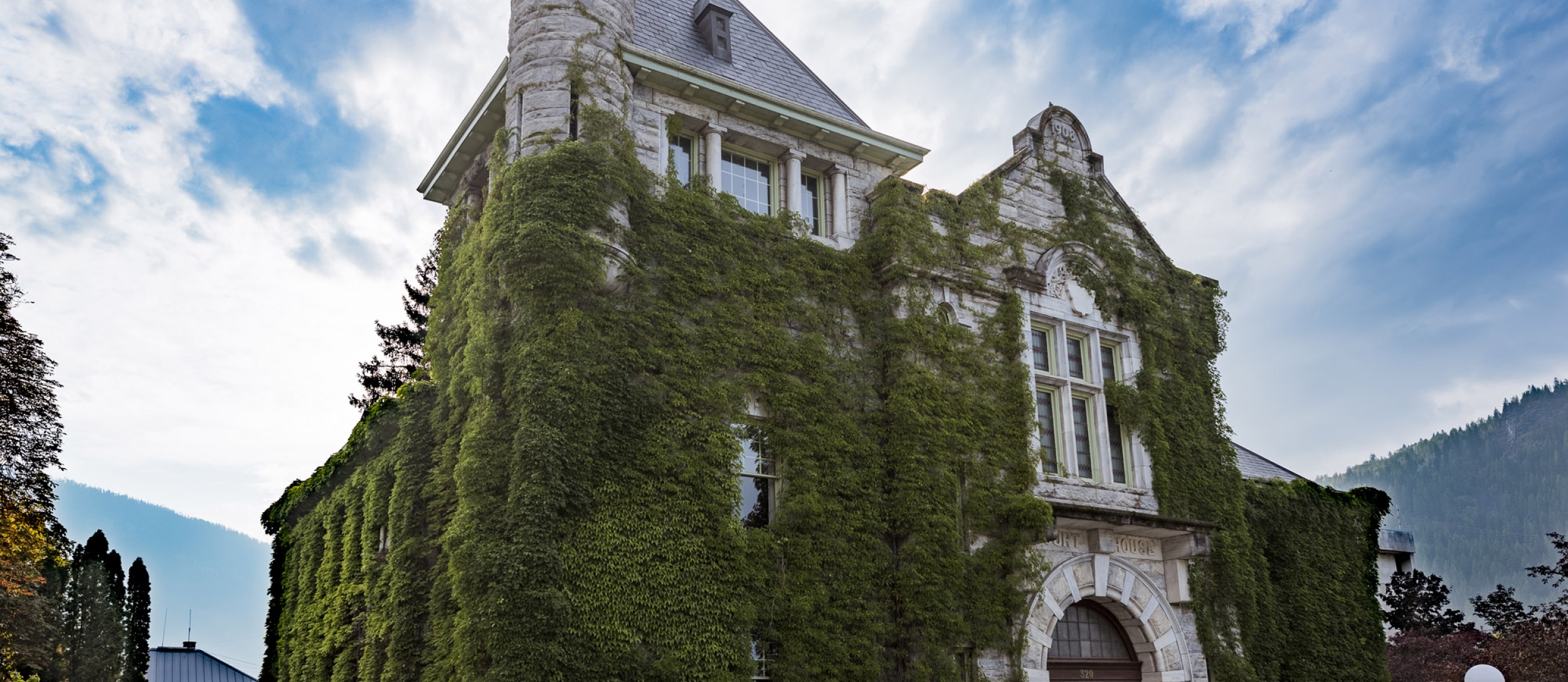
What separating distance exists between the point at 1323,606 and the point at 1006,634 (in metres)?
8.04

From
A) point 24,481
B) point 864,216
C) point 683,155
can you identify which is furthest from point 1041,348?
point 24,481

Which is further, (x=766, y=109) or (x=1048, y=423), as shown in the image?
(x=1048, y=423)

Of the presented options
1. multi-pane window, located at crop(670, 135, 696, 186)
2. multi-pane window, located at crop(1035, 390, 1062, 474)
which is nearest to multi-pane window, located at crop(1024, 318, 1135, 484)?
multi-pane window, located at crop(1035, 390, 1062, 474)

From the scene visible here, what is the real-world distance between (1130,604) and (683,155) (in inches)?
375

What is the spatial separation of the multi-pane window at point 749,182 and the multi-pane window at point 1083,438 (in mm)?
6038

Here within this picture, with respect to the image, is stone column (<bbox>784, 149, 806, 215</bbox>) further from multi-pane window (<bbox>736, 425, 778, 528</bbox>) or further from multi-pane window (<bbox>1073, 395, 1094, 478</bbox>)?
multi-pane window (<bbox>1073, 395, 1094, 478</bbox>)

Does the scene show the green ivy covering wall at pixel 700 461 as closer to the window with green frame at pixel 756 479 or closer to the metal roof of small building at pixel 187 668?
the window with green frame at pixel 756 479

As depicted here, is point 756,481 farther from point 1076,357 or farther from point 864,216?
point 1076,357

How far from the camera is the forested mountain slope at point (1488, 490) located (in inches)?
6280

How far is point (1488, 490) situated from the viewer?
178m

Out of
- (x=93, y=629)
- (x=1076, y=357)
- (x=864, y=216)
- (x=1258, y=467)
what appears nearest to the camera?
(x=864, y=216)

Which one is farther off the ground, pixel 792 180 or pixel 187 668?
pixel 792 180

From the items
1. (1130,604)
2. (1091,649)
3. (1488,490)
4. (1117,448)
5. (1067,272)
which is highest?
(1488,490)

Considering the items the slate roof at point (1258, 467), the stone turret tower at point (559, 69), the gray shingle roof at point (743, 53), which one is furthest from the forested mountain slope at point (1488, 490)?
the stone turret tower at point (559, 69)
